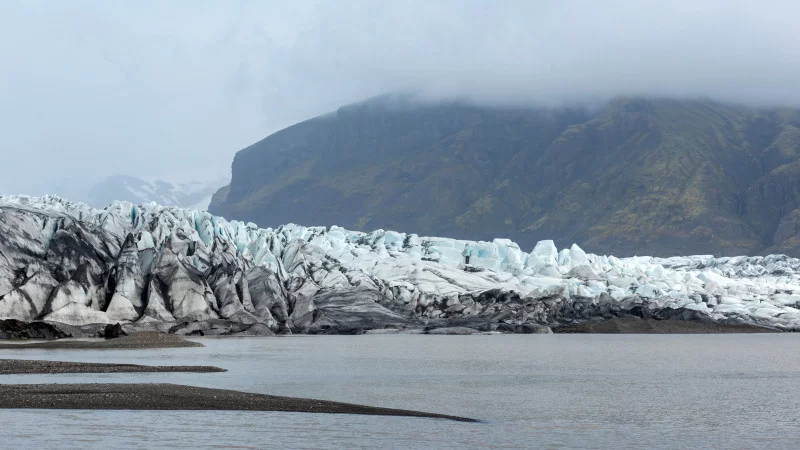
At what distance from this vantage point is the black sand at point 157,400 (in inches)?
1113

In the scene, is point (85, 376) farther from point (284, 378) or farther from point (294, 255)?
point (294, 255)

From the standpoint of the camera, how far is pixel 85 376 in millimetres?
37062

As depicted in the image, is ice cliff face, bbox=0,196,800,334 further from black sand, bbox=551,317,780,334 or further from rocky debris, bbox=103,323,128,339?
rocky debris, bbox=103,323,128,339

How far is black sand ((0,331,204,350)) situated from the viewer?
2316 inches

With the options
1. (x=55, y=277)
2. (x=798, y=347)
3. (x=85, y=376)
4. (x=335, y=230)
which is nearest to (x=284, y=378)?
(x=85, y=376)

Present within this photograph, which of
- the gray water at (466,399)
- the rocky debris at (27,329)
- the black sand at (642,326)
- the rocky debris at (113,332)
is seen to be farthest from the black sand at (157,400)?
the black sand at (642,326)

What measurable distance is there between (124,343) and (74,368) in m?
22.4

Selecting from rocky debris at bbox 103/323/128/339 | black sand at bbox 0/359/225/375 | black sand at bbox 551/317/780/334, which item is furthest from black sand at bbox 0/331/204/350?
black sand at bbox 551/317/780/334

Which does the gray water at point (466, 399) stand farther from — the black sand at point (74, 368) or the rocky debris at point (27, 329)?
the rocky debris at point (27, 329)

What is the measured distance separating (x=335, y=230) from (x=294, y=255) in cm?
2159

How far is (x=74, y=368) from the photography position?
3984 cm

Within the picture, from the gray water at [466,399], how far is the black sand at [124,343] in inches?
121

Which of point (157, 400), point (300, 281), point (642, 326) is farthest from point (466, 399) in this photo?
point (642, 326)

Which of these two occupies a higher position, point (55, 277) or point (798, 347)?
point (55, 277)
